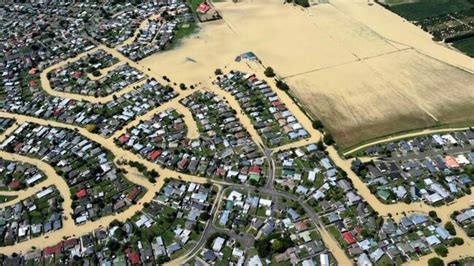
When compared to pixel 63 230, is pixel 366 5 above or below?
above

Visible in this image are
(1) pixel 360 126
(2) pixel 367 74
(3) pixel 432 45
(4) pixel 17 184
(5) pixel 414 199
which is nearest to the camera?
(5) pixel 414 199

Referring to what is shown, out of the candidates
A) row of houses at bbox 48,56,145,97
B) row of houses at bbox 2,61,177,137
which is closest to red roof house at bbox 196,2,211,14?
row of houses at bbox 48,56,145,97

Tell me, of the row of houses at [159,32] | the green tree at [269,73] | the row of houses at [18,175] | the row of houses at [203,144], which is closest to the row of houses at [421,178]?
the row of houses at [203,144]

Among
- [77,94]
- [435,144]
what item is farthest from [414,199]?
[77,94]

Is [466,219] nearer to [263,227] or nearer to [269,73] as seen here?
[263,227]

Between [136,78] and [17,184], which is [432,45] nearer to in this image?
[136,78]

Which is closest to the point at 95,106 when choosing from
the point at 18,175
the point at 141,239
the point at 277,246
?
the point at 18,175
